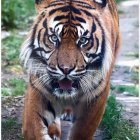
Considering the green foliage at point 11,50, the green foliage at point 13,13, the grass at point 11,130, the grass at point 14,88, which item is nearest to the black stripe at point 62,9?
the grass at point 11,130

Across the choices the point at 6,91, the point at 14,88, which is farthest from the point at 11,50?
the point at 6,91

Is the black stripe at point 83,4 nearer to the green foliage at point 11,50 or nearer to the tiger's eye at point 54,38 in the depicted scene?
the tiger's eye at point 54,38

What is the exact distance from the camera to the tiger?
3971 millimetres

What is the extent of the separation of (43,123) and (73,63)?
68cm

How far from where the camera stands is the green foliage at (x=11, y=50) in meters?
7.73

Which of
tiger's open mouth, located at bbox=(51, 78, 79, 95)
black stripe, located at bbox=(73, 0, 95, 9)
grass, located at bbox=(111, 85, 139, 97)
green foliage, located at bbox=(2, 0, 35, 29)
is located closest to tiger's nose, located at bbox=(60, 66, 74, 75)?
tiger's open mouth, located at bbox=(51, 78, 79, 95)

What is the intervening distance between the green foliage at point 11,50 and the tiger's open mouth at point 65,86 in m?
3.55

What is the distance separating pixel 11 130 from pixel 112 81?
235cm

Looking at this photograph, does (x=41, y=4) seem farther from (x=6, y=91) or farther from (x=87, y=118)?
(x=6, y=91)

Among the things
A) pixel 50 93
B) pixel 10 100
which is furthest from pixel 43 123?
pixel 10 100

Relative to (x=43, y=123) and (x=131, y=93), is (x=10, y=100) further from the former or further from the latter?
(x=43, y=123)

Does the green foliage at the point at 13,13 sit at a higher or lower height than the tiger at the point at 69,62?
higher

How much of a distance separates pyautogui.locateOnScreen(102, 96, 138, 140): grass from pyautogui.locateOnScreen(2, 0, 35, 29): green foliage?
462cm

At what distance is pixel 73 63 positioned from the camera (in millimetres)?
3896
